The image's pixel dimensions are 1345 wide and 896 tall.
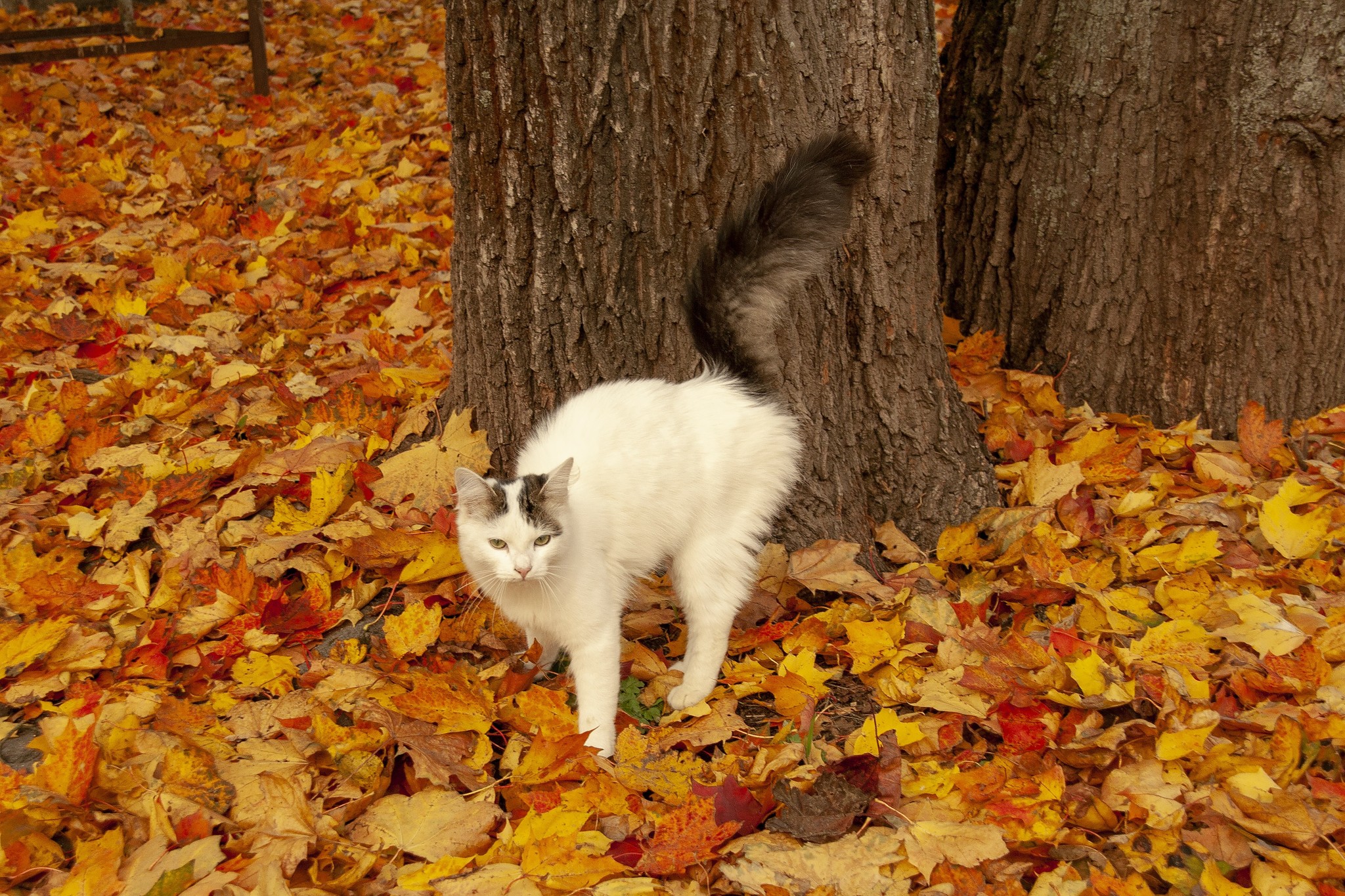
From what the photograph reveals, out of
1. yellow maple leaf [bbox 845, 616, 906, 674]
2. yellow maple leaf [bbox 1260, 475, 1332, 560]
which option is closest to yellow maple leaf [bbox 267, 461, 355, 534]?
yellow maple leaf [bbox 845, 616, 906, 674]

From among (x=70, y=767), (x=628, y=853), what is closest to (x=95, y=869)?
(x=70, y=767)

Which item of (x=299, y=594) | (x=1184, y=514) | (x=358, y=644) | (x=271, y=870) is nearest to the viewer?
(x=271, y=870)

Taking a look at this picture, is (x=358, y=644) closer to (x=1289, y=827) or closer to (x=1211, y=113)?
(x=1289, y=827)

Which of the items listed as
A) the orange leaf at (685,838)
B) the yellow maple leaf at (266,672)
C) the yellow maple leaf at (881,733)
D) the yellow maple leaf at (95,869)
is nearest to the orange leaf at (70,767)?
the yellow maple leaf at (95,869)

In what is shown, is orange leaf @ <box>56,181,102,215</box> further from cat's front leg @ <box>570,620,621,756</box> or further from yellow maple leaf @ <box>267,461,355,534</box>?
cat's front leg @ <box>570,620,621,756</box>

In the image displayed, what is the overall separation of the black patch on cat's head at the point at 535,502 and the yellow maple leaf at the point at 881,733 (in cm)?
88

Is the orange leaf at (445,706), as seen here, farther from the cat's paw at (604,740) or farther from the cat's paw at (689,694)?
the cat's paw at (689,694)

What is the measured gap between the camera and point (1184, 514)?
107 inches

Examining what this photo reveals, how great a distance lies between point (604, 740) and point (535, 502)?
0.60m

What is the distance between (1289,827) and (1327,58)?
2392mm

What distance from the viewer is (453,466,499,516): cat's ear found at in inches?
83.7

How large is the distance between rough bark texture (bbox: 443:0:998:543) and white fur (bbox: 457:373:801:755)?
0.83ft

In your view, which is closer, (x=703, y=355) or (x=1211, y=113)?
(x=703, y=355)

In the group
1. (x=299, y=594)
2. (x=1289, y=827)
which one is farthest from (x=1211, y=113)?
(x=299, y=594)
